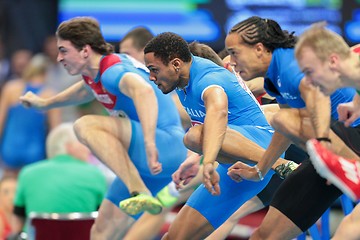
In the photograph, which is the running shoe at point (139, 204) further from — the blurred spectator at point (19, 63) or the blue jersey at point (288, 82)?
the blurred spectator at point (19, 63)

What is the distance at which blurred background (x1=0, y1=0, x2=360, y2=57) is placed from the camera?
1108 cm

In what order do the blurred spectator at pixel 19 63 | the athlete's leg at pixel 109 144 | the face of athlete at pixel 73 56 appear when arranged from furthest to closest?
1. the blurred spectator at pixel 19 63
2. the face of athlete at pixel 73 56
3. the athlete's leg at pixel 109 144

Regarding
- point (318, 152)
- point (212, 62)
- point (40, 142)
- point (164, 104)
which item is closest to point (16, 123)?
point (40, 142)

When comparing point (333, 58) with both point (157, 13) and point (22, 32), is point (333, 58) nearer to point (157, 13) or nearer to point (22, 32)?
point (157, 13)

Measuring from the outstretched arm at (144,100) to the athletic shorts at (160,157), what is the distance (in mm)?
387

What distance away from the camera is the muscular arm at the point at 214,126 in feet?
17.1

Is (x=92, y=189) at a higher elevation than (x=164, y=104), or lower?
lower

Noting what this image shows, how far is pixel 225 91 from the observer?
560 cm

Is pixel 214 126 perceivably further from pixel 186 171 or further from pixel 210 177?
pixel 186 171

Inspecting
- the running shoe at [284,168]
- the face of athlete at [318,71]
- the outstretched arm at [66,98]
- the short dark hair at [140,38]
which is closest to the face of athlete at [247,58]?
the running shoe at [284,168]

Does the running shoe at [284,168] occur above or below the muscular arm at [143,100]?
below

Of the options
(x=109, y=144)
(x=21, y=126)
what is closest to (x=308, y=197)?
(x=109, y=144)

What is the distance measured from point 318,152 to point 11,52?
961cm

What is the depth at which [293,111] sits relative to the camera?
5.25 metres
